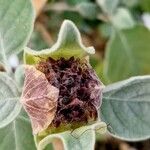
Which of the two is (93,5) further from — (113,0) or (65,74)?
(65,74)

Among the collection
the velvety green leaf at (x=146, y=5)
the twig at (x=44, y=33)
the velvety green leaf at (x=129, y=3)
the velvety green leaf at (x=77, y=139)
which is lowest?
the velvety green leaf at (x=146, y=5)

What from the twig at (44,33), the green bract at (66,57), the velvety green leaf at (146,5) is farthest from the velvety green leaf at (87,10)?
the green bract at (66,57)

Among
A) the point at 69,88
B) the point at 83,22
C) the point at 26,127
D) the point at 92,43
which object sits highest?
the point at 69,88

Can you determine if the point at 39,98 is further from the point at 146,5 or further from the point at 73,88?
the point at 146,5

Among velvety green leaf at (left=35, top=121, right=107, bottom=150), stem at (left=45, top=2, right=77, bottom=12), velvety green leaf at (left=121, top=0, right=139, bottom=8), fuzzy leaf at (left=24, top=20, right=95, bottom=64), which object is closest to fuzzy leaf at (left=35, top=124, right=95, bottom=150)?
velvety green leaf at (left=35, top=121, right=107, bottom=150)

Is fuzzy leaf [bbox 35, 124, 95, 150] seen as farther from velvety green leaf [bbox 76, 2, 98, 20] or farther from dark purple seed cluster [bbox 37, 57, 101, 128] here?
velvety green leaf [bbox 76, 2, 98, 20]

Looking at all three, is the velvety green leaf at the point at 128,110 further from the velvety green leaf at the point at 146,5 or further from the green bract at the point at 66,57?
the velvety green leaf at the point at 146,5

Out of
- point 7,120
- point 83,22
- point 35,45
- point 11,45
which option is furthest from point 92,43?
point 7,120
